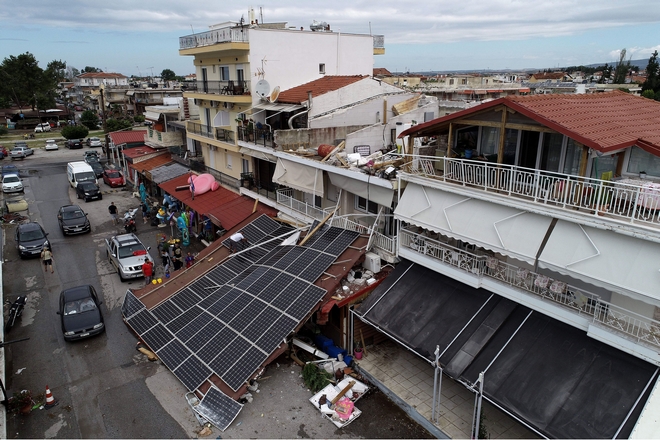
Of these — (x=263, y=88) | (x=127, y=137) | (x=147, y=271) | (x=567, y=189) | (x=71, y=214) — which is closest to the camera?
(x=567, y=189)

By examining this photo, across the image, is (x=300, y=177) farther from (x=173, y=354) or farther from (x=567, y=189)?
(x=567, y=189)

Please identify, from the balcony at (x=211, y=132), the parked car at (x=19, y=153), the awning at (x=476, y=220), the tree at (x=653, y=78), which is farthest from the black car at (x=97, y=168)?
the tree at (x=653, y=78)

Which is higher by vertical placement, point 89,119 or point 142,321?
point 89,119

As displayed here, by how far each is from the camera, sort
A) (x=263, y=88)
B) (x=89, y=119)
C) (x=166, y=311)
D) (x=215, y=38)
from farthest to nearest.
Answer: (x=89, y=119), (x=215, y=38), (x=263, y=88), (x=166, y=311)

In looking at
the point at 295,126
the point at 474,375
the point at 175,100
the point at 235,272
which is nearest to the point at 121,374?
the point at 235,272

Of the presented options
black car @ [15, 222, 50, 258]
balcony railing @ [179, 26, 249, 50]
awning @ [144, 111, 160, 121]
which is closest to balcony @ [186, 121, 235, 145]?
balcony railing @ [179, 26, 249, 50]

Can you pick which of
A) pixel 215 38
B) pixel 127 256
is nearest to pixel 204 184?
pixel 127 256

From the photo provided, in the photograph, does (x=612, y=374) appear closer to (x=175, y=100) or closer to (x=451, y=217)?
(x=451, y=217)

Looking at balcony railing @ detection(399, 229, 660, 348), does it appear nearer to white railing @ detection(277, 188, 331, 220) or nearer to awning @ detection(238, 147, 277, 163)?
white railing @ detection(277, 188, 331, 220)
